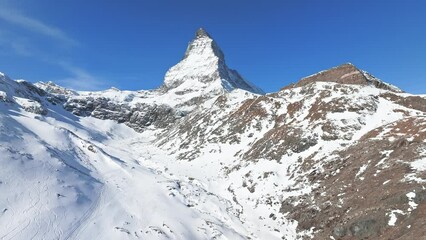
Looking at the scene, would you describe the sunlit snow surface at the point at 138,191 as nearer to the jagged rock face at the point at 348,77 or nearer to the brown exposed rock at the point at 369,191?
the brown exposed rock at the point at 369,191

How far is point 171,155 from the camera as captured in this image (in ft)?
257

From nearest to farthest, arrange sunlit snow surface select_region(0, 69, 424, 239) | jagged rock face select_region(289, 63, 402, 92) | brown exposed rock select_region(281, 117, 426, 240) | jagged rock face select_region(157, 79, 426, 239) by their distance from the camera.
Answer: brown exposed rock select_region(281, 117, 426, 240) → jagged rock face select_region(157, 79, 426, 239) → sunlit snow surface select_region(0, 69, 424, 239) → jagged rock face select_region(289, 63, 402, 92)

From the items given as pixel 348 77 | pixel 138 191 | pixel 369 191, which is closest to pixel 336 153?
pixel 369 191

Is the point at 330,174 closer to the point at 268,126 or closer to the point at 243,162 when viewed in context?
the point at 243,162

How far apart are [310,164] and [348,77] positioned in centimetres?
3534

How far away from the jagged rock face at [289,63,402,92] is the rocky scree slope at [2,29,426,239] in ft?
0.96

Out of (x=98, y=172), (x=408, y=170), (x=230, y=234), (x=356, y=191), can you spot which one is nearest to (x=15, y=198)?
(x=98, y=172)

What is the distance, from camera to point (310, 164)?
45.2 metres

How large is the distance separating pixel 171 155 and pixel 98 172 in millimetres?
34809

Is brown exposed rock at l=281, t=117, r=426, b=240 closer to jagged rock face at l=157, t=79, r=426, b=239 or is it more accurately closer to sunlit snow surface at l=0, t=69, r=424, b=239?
jagged rock face at l=157, t=79, r=426, b=239

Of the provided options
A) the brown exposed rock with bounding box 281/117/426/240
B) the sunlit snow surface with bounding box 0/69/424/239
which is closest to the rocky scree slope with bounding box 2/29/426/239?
the brown exposed rock with bounding box 281/117/426/240

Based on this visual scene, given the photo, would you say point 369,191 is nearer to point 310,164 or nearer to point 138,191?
point 310,164

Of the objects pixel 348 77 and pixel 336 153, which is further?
pixel 348 77

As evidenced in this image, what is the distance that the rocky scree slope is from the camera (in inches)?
1213
